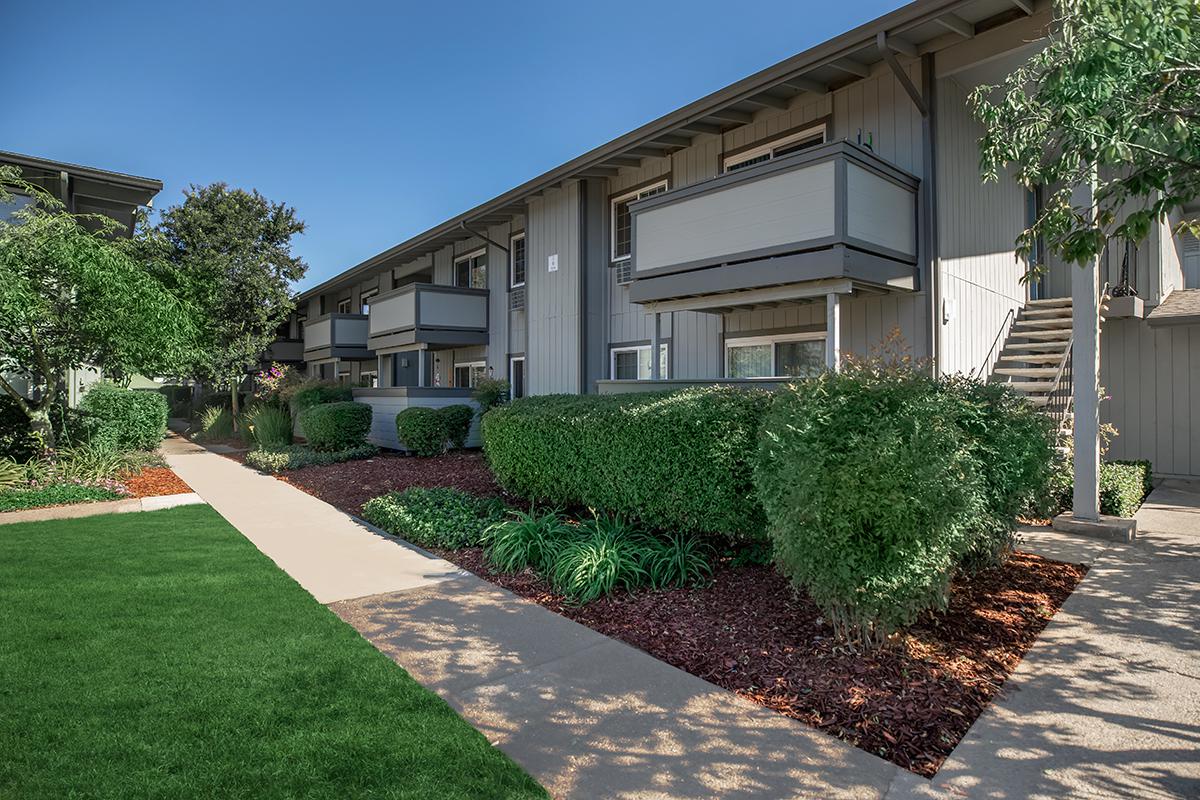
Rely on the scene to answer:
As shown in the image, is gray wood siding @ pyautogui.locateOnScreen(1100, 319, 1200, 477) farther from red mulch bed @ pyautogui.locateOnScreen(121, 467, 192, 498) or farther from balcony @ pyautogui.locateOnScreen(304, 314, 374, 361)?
balcony @ pyautogui.locateOnScreen(304, 314, 374, 361)

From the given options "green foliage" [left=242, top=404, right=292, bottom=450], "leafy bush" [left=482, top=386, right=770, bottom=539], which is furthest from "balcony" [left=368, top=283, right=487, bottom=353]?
"leafy bush" [left=482, top=386, right=770, bottom=539]

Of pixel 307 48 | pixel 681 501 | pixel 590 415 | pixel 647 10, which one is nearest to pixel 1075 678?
pixel 681 501

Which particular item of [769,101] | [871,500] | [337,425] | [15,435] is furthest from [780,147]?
[15,435]

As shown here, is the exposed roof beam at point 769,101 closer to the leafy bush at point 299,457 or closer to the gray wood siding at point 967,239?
the gray wood siding at point 967,239

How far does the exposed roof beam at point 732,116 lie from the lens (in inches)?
414

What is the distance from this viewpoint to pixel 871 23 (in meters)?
8.12

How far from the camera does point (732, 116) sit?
1070 cm

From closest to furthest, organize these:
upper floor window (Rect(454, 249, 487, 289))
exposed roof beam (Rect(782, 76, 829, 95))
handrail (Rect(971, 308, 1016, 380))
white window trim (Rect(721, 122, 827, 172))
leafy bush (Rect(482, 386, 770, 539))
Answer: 1. leafy bush (Rect(482, 386, 770, 539))
2. exposed roof beam (Rect(782, 76, 829, 95))
3. handrail (Rect(971, 308, 1016, 380))
4. white window trim (Rect(721, 122, 827, 172))
5. upper floor window (Rect(454, 249, 487, 289))

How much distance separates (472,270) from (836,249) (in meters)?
13.0

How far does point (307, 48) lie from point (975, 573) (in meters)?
13.4

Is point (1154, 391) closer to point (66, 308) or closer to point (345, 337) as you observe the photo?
point (66, 308)

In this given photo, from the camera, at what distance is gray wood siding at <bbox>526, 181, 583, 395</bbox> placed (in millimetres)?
13969

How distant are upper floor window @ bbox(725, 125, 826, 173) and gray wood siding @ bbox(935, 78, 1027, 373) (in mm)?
1792

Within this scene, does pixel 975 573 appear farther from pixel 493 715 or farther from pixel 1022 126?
pixel 493 715
